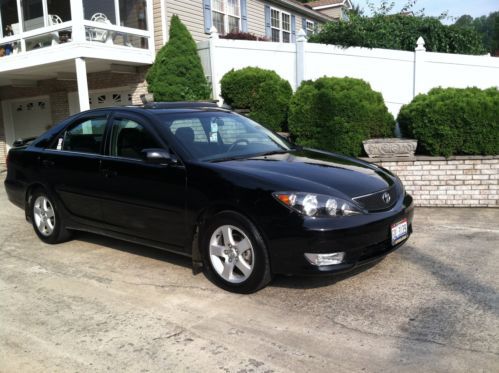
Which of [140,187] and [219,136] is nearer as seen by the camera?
Answer: [140,187]

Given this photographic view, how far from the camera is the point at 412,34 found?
42.1 ft

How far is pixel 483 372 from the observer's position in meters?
2.94

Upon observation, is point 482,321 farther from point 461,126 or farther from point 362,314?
point 461,126

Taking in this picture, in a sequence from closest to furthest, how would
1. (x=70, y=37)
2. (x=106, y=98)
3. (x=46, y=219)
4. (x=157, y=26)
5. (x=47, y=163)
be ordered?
(x=47, y=163)
(x=46, y=219)
(x=70, y=37)
(x=157, y=26)
(x=106, y=98)

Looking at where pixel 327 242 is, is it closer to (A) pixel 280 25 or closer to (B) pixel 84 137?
(B) pixel 84 137

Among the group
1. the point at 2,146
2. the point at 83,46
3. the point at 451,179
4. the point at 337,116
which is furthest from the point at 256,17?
the point at 451,179

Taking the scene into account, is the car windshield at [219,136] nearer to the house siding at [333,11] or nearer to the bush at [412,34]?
the bush at [412,34]

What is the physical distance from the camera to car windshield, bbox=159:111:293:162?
4727 mm

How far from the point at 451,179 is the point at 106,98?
10356 millimetres

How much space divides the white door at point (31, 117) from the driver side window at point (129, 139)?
41.1ft

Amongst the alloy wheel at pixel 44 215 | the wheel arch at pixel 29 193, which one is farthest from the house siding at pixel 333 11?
the alloy wheel at pixel 44 215

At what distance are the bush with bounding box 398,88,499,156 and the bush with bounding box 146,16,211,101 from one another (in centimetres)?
535

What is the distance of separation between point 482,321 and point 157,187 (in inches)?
114

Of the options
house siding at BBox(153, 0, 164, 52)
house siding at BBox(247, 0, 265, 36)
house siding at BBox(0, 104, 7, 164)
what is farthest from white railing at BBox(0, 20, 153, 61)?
house siding at BBox(247, 0, 265, 36)
